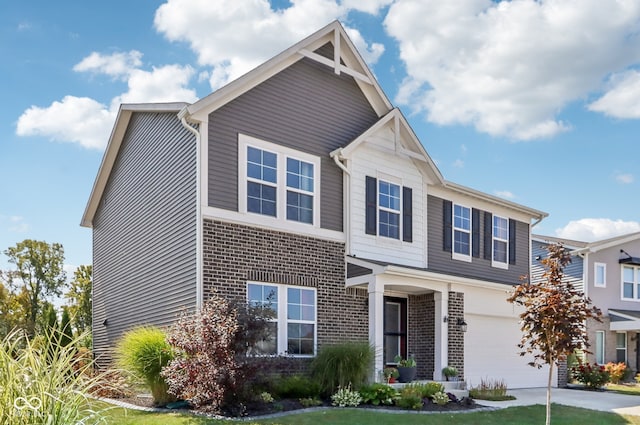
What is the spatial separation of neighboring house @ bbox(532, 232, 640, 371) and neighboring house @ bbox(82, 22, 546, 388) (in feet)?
26.6

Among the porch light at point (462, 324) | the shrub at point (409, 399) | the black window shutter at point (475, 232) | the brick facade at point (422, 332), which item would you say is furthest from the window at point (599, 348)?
the shrub at point (409, 399)

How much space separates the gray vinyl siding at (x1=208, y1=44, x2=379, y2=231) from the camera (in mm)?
13164

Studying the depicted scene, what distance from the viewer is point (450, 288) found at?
1667cm

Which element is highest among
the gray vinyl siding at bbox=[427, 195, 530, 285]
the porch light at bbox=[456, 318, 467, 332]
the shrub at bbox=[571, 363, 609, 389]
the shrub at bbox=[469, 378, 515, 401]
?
the gray vinyl siding at bbox=[427, 195, 530, 285]

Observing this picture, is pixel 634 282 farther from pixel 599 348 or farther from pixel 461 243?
pixel 461 243

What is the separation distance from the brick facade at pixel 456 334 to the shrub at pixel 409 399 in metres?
3.90

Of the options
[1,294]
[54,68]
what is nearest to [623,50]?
[54,68]

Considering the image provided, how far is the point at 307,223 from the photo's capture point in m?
14.6

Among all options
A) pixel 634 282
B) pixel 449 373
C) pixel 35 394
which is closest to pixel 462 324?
pixel 449 373

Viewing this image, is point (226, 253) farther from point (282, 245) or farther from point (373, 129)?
point (373, 129)

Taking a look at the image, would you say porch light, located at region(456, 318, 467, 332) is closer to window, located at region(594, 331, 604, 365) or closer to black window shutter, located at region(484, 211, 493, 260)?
black window shutter, located at region(484, 211, 493, 260)

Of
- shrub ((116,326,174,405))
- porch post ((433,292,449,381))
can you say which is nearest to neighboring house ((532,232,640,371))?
porch post ((433,292,449,381))

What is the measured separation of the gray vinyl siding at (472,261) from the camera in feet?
58.7

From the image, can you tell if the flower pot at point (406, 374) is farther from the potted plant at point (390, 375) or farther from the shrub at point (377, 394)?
the shrub at point (377, 394)
